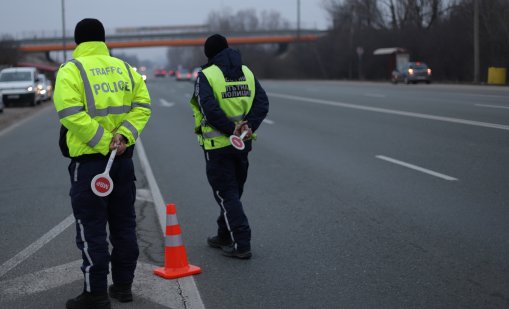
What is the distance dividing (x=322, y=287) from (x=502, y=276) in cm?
137

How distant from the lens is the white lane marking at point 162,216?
16.7ft


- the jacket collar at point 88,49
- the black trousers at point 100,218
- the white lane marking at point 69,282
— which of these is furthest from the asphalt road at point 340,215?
the jacket collar at point 88,49

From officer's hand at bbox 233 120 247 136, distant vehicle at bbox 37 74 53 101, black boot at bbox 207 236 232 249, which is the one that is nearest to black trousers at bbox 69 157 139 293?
officer's hand at bbox 233 120 247 136

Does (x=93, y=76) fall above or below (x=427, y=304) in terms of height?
above

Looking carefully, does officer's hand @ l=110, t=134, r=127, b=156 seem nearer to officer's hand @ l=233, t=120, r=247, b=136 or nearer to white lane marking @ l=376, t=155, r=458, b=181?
officer's hand @ l=233, t=120, r=247, b=136

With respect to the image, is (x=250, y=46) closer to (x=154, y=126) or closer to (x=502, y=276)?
(x=154, y=126)

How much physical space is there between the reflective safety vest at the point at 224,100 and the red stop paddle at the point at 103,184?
151 cm

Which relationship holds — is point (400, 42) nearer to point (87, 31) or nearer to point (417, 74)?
point (417, 74)

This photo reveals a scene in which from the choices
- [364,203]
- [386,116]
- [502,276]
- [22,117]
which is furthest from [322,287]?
[22,117]

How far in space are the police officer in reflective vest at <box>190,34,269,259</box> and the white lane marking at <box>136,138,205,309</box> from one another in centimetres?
73

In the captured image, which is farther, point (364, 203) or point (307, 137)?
point (307, 137)

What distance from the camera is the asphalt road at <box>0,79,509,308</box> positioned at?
5.30m

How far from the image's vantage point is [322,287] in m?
5.34

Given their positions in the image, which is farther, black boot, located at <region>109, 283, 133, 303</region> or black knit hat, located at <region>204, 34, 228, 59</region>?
black knit hat, located at <region>204, 34, 228, 59</region>
